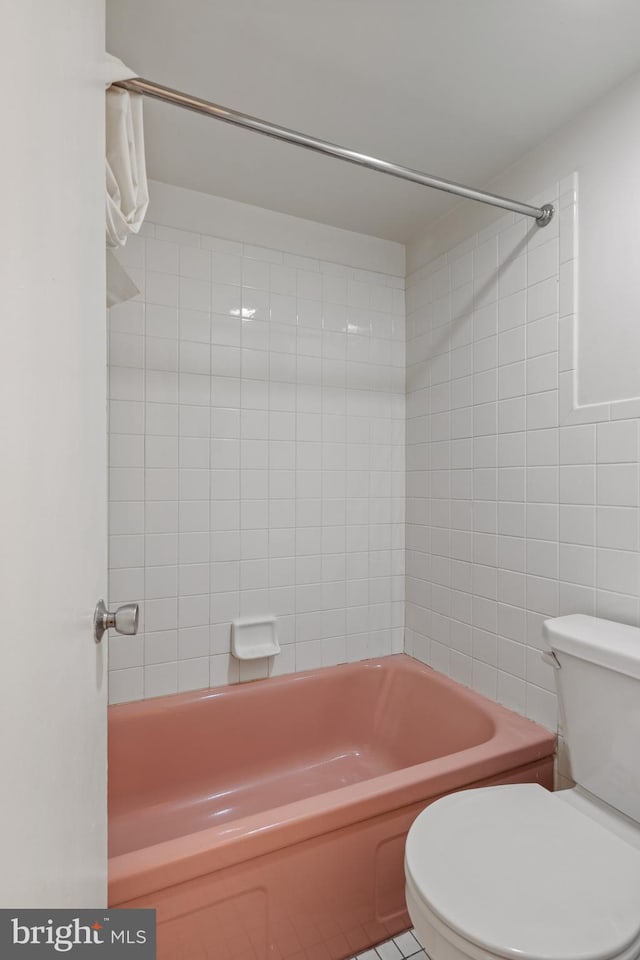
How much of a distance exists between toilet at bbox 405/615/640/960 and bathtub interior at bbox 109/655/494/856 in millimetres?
445

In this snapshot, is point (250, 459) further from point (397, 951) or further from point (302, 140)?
point (397, 951)

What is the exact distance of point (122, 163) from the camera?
1.09 metres

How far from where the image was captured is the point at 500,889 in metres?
0.89

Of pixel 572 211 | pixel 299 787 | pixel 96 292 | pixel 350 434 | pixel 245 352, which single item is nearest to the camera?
pixel 96 292

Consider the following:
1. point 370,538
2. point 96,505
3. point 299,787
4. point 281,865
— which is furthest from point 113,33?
point 299,787

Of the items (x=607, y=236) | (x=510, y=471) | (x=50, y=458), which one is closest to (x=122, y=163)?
(x=50, y=458)

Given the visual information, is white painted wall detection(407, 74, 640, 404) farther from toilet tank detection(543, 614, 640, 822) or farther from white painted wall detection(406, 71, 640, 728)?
toilet tank detection(543, 614, 640, 822)

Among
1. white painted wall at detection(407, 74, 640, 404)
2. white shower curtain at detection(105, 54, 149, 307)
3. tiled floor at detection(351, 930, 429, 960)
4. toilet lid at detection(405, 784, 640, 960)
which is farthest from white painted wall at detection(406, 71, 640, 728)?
white shower curtain at detection(105, 54, 149, 307)

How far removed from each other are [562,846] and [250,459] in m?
1.53

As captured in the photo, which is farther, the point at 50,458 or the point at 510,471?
the point at 510,471

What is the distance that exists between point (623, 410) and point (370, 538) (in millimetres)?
1178

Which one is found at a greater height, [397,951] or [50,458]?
[50,458]

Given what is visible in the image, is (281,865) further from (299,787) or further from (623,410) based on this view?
(623,410)

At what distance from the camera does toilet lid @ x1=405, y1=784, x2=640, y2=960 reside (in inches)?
31.3
